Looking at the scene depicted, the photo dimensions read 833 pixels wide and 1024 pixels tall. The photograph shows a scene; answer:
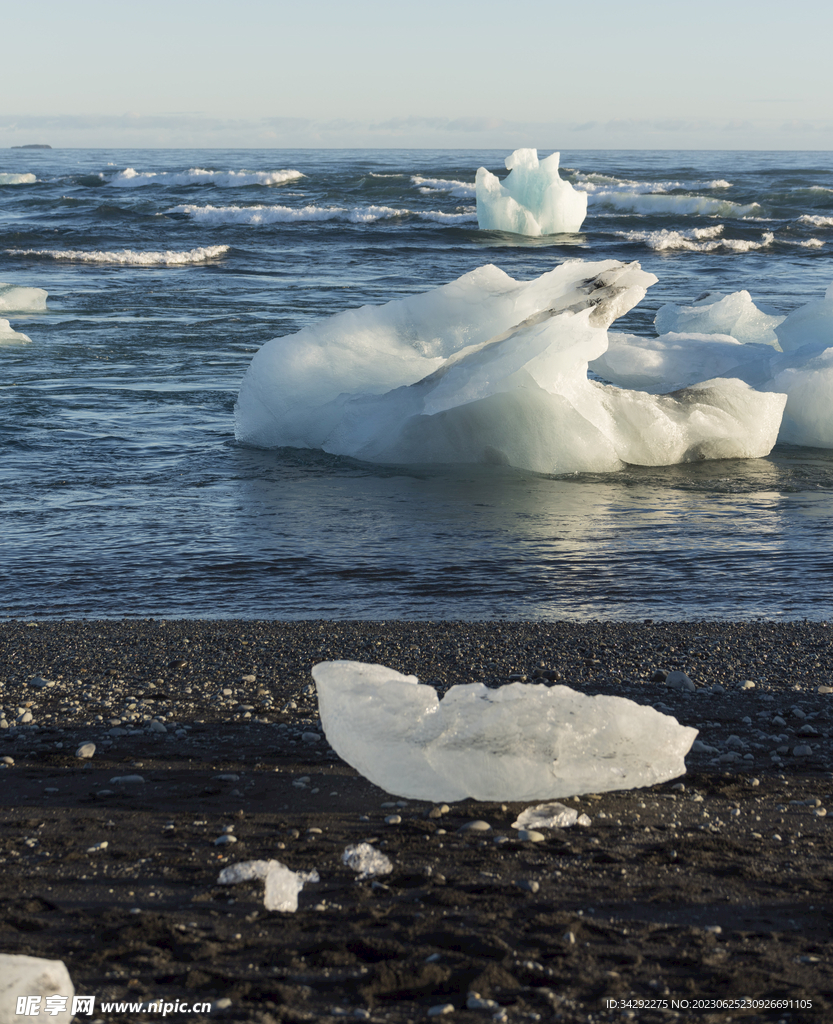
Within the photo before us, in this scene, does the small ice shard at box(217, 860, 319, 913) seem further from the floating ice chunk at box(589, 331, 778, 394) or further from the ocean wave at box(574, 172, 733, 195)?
the ocean wave at box(574, 172, 733, 195)

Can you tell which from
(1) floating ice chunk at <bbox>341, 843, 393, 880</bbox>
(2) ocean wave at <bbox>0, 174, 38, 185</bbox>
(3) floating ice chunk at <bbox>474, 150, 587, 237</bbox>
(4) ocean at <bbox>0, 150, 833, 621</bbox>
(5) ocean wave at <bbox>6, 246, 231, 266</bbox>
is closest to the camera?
(1) floating ice chunk at <bbox>341, 843, 393, 880</bbox>

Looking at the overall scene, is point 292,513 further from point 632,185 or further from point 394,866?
point 632,185

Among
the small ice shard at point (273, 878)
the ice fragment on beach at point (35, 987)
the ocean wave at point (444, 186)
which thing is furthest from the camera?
the ocean wave at point (444, 186)

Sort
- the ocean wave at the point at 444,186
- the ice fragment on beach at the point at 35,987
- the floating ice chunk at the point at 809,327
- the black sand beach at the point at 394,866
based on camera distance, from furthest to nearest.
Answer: the ocean wave at the point at 444,186
the floating ice chunk at the point at 809,327
the black sand beach at the point at 394,866
the ice fragment on beach at the point at 35,987

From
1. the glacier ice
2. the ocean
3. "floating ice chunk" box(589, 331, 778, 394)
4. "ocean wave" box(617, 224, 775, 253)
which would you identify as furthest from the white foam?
"ocean wave" box(617, 224, 775, 253)

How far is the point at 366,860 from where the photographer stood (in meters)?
2.31

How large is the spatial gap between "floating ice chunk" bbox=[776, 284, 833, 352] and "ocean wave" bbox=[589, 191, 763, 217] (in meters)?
19.7

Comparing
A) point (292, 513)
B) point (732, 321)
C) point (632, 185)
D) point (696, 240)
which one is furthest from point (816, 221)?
point (292, 513)

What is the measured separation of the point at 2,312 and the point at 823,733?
524 inches

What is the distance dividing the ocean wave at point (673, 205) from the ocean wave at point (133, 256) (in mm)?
15186

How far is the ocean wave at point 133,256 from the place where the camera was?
1992 cm

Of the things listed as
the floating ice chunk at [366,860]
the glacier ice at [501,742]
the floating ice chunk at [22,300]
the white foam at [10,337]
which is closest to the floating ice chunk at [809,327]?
the glacier ice at [501,742]

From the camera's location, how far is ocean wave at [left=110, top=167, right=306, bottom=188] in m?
38.2

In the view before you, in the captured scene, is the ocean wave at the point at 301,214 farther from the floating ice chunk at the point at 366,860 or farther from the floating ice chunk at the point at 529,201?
the floating ice chunk at the point at 366,860
